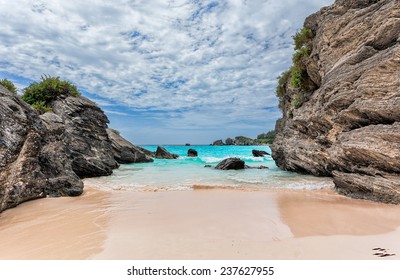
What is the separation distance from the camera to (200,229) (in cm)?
538

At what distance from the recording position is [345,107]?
11539 mm

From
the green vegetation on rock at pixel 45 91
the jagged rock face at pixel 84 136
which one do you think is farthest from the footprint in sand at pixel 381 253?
the green vegetation on rock at pixel 45 91

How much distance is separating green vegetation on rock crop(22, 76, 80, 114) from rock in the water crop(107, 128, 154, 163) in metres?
13.2

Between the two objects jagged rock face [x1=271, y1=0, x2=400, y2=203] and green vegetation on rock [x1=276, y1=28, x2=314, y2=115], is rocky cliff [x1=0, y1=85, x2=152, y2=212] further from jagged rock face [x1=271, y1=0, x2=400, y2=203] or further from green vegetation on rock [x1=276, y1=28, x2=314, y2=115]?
green vegetation on rock [x1=276, y1=28, x2=314, y2=115]

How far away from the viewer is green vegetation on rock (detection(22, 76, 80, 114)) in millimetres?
16094

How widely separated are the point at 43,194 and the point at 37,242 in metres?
4.58

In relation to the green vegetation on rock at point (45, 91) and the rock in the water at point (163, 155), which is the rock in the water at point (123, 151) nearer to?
the rock in the water at point (163, 155)

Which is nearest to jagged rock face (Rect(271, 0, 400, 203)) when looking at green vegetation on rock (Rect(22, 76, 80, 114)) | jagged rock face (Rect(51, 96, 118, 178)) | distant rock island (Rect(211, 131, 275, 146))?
jagged rock face (Rect(51, 96, 118, 178))

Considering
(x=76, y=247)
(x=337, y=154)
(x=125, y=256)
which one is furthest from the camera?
(x=337, y=154)

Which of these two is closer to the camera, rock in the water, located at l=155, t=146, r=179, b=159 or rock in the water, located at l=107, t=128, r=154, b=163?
rock in the water, located at l=107, t=128, r=154, b=163
